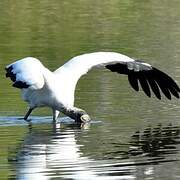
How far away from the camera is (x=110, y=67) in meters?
16.7

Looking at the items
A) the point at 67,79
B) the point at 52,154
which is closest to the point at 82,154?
the point at 52,154

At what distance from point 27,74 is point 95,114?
1965 mm

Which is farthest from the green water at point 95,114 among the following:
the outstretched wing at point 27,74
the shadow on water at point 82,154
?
the outstretched wing at point 27,74

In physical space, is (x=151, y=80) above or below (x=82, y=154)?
above

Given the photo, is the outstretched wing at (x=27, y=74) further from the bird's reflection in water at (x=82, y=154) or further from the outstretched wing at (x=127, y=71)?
the outstretched wing at (x=127, y=71)

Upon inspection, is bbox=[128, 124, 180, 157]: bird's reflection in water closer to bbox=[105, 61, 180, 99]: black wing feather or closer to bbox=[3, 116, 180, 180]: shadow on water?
bbox=[3, 116, 180, 180]: shadow on water

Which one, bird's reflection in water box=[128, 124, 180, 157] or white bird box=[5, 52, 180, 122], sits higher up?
white bird box=[5, 52, 180, 122]

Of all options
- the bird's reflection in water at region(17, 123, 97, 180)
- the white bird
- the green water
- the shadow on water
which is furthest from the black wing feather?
the bird's reflection in water at region(17, 123, 97, 180)

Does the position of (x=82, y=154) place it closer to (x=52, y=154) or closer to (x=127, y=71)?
(x=52, y=154)

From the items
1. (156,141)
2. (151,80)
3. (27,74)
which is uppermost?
(27,74)

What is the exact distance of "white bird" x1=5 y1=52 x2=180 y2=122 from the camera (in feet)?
46.5

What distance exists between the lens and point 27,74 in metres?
14.0

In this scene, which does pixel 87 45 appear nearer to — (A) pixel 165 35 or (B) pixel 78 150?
(A) pixel 165 35

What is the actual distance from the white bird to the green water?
0.25 m
